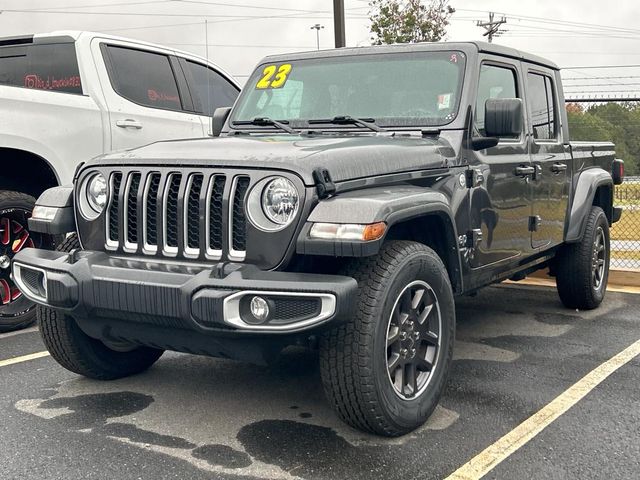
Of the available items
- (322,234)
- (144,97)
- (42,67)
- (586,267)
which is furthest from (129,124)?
(586,267)

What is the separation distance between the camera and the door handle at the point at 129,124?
5.77m

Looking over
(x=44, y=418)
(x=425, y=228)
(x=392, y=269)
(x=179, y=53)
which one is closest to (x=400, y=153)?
(x=425, y=228)

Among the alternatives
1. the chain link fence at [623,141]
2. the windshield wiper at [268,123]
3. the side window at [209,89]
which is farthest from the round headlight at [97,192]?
the chain link fence at [623,141]

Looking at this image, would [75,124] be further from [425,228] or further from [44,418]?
[425,228]

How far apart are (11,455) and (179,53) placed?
168 inches

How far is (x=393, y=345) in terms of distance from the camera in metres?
3.31

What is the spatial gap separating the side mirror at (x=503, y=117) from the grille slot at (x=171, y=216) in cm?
175

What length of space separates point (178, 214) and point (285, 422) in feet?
3.63

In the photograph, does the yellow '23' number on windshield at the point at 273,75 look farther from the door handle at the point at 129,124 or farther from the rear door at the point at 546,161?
the rear door at the point at 546,161

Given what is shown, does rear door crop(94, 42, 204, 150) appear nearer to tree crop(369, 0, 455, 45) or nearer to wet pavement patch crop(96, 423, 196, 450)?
wet pavement patch crop(96, 423, 196, 450)

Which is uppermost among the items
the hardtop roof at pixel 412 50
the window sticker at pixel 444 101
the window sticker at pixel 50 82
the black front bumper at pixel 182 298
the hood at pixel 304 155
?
the hardtop roof at pixel 412 50

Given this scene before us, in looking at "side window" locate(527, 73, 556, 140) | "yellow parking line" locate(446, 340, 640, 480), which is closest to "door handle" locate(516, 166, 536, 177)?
"side window" locate(527, 73, 556, 140)

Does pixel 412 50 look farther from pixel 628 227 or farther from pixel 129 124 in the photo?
pixel 628 227

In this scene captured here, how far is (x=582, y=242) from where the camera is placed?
567cm
